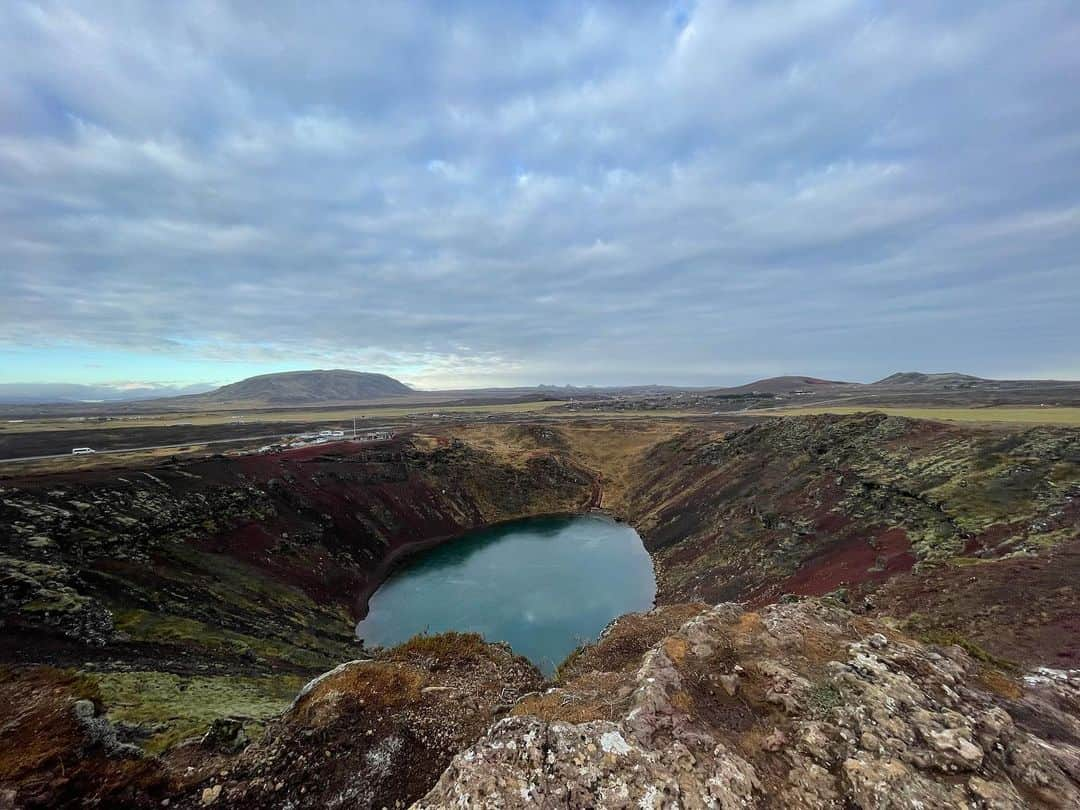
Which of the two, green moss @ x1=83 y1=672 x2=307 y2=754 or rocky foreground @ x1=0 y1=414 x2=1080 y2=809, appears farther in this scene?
green moss @ x1=83 y1=672 x2=307 y2=754

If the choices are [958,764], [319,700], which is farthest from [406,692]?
[958,764]

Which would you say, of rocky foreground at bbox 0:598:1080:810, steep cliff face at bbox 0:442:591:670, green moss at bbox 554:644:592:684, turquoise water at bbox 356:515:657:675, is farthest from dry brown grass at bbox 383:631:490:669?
turquoise water at bbox 356:515:657:675

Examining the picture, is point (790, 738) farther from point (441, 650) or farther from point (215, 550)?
point (215, 550)

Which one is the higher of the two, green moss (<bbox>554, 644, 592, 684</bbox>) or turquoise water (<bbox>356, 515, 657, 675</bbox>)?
green moss (<bbox>554, 644, 592, 684</bbox>)

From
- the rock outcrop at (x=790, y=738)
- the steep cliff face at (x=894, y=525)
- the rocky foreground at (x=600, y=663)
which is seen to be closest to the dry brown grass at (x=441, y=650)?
the rocky foreground at (x=600, y=663)

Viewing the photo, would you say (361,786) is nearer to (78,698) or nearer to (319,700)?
(319,700)

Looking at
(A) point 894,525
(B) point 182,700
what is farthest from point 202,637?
(A) point 894,525

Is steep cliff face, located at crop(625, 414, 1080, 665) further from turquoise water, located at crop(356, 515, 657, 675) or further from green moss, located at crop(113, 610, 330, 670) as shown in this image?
green moss, located at crop(113, 610, 330, 670)
